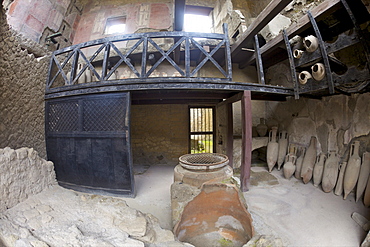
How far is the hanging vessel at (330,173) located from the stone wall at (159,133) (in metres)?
4.00

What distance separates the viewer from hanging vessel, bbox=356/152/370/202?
122 inches

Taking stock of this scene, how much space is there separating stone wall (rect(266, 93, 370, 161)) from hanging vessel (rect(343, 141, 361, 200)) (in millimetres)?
194

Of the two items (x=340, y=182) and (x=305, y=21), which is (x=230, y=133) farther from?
(x=305, y=21)

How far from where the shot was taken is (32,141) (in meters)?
3.28

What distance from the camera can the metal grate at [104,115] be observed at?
3.14 metres

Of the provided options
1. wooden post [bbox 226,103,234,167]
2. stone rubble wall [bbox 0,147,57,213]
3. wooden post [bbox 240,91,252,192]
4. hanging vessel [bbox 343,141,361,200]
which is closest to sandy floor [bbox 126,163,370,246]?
hanging vessel [bbox 343,141,361,200]

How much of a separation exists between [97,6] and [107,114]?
7574mm

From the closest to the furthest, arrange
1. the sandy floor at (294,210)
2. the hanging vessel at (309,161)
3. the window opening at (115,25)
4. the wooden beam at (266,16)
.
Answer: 1. the sandy floor at (294,210)
2. the wooden beam at (266,16)
3. the hanging vessel at (309,161)
4. the window opening at (115,25)

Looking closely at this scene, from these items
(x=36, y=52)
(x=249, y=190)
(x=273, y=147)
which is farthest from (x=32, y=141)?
(x=273, y=147)

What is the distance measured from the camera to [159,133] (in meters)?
6.07

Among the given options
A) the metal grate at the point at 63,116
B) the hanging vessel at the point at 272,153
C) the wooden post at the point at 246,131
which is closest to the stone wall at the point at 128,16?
the metal grate at the point at 63,116

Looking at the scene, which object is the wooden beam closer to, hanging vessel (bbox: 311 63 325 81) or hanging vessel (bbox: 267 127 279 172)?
hanging vessel (bbox: 311 63 325 81)

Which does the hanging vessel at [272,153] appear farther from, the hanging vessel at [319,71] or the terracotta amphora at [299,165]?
the hanging vessel at [319,71]

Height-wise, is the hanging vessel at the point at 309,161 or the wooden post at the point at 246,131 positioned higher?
the wooden post at the point at 246,131
